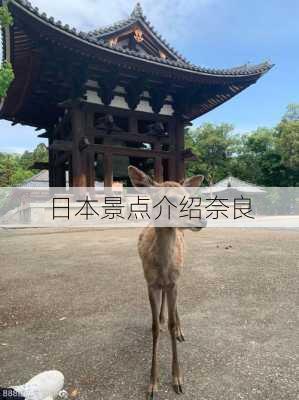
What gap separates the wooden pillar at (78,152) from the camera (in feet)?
49.7

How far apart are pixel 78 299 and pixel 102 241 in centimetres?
556

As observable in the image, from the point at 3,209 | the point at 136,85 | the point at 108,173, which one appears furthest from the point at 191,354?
the point at 3,209

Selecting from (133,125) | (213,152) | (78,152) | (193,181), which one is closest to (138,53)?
(133,125)

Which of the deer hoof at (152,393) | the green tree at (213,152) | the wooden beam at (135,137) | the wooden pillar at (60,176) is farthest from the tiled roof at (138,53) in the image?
the green tree at (213,152)

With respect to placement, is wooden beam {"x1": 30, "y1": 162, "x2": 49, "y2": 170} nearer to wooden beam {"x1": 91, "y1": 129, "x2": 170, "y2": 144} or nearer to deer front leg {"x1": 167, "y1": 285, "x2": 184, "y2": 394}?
wooden beam {"x1": 91, "y1": 129, "x2": 170, "y2": 144}

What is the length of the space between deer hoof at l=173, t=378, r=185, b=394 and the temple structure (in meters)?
12.1

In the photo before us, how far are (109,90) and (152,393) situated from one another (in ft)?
49.2

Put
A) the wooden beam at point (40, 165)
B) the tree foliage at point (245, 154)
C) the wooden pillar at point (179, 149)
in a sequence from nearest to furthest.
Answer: the wooden pillar at point (179, 149) → the wooden beam at point (40, 165) → the tree foliage at point (245, 154)

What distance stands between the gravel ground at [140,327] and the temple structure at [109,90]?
879 cm

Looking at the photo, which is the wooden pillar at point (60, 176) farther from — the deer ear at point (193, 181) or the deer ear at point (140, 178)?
the deer ear at point (140, 178)

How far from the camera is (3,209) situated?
31188mm

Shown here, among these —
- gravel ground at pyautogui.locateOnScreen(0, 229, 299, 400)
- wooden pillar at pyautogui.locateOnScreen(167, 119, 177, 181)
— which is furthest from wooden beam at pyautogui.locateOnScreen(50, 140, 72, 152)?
gravel ground at pyautogui.locateOnScreen(0, 229, 299, 400)

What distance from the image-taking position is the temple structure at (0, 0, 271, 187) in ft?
43.3

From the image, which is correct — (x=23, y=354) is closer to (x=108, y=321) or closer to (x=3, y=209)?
(x=108, y=321)
